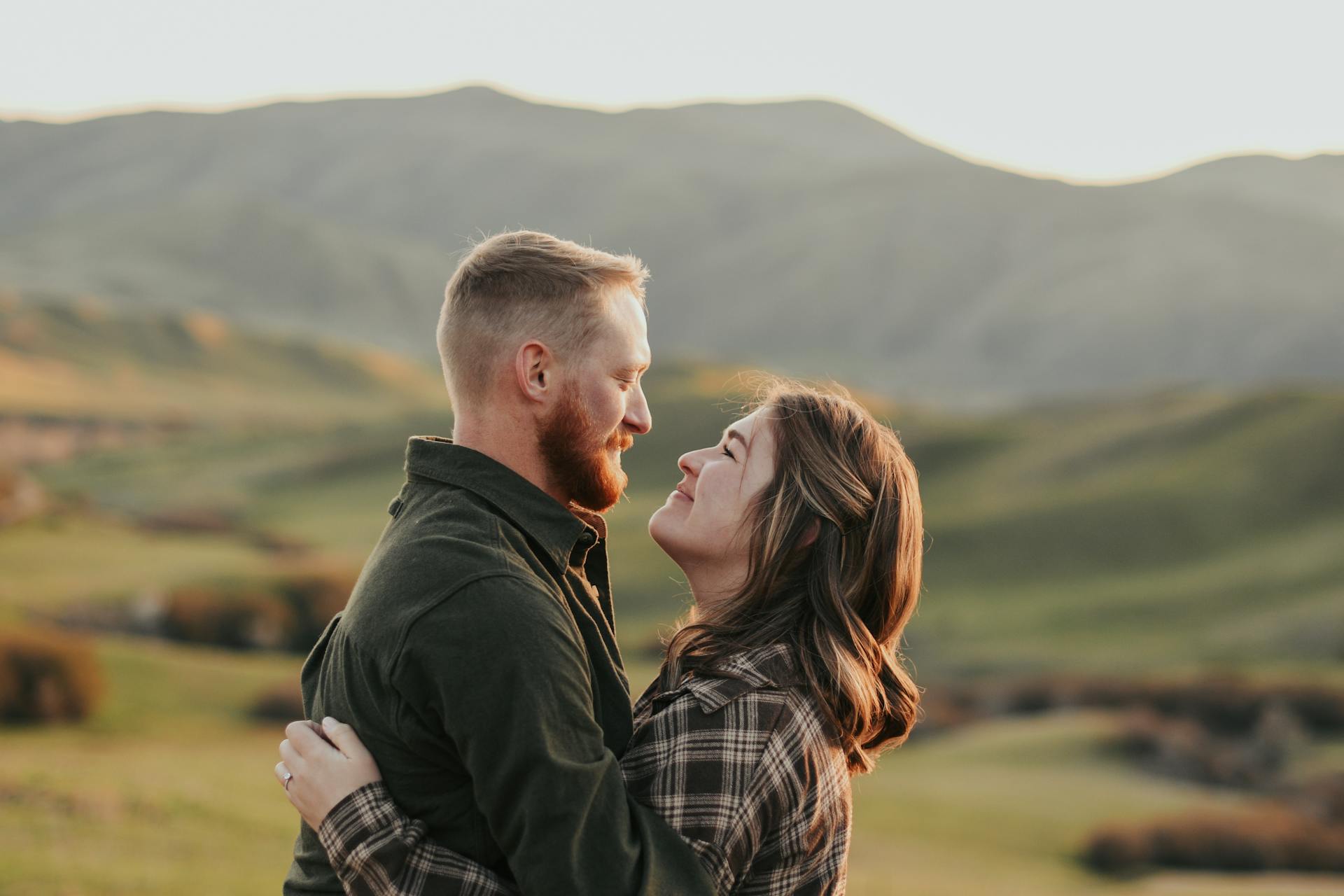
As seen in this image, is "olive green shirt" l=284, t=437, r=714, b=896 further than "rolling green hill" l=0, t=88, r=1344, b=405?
No

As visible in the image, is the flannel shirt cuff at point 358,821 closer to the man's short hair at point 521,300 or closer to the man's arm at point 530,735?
the man's arm at point 530,735

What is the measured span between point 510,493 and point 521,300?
49 centimetres

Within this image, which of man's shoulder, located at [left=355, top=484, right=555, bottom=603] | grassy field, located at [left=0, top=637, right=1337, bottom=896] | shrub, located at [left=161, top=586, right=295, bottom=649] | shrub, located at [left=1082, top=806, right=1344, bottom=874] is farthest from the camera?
shrub, located at [left=161, top=586, right=295, bottom=649]

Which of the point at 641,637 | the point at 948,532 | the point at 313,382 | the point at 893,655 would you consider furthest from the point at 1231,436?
the point at 313,382

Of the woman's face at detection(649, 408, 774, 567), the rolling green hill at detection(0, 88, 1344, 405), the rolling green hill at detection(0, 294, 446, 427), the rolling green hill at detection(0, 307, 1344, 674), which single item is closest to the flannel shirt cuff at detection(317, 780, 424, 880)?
the woman's face at detection(649, 408, 774, 567)

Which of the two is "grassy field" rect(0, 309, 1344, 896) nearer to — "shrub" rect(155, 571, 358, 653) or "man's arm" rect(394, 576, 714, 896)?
"shrub" rect(155, 571, 358, 653)

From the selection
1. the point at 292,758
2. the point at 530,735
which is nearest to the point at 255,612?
the point at 292,758

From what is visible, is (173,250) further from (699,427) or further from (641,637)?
(641,637)

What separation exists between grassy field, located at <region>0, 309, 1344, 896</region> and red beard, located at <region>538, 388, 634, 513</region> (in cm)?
693

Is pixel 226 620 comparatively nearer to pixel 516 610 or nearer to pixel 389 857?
pixel 389 857

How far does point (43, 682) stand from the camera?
1431 centimetres

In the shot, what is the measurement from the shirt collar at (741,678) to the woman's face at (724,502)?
431mm

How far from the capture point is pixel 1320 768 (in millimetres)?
18812

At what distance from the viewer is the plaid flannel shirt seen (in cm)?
311
